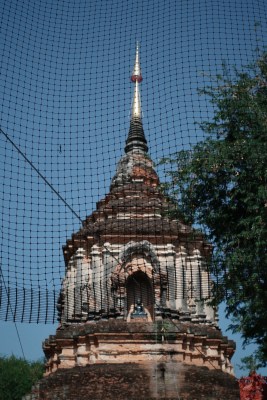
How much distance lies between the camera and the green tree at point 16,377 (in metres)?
24.8

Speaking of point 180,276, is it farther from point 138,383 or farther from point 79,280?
point 138,383

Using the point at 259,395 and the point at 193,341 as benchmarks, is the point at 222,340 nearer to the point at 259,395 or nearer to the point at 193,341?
the point at 193,341

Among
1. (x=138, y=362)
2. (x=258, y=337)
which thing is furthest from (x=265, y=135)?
(x=138, y=362)

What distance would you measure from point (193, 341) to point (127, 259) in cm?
252

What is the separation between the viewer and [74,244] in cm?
1446

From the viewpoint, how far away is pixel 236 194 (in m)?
7.10

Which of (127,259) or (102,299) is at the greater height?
(127,259)

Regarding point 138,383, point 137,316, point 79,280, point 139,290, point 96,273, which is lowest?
point 138,383

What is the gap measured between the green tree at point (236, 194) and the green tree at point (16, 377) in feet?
60.8

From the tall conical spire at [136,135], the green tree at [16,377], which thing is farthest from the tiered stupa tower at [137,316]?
the green tree at [16,377]

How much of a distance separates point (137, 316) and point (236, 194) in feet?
22.4

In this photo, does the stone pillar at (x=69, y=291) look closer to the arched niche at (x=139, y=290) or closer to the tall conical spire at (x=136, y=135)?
the arched niche at (x=139, y=290)

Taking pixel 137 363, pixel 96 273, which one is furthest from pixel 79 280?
pixel 137 363

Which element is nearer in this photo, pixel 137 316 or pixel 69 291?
pixel 137 316
